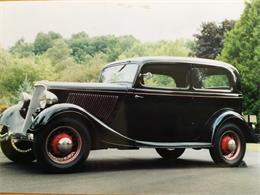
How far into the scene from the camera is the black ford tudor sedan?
11.1 feet

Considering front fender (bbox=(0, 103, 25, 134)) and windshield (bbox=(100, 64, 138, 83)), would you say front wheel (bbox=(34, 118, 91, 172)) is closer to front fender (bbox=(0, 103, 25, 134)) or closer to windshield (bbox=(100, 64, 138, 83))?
front fender (bbox=(0, 103, 25, 134))

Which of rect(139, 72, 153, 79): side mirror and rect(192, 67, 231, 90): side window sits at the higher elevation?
rect(139, 72, 153, 79): side mirror

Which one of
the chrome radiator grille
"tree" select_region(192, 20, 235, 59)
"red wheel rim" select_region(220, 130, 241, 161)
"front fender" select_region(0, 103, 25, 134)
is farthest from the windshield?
"red wheel rim" select_region(220, 130, 241, 161)

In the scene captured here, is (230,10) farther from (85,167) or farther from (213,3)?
(85,167)

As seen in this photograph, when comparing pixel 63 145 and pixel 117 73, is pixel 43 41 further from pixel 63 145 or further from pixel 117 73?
pixel 63 145

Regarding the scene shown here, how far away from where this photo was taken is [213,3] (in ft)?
11.8

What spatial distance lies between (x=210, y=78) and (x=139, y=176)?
1220 mm

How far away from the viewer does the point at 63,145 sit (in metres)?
3.36

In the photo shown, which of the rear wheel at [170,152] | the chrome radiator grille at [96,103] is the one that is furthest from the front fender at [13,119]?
the rear wheel at [170,152]

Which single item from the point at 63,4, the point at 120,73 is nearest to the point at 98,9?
the point at 63,4

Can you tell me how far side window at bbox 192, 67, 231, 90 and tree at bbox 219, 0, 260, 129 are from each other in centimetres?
20

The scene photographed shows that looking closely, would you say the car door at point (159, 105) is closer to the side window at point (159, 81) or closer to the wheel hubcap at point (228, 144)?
the side window at point (159, 81)

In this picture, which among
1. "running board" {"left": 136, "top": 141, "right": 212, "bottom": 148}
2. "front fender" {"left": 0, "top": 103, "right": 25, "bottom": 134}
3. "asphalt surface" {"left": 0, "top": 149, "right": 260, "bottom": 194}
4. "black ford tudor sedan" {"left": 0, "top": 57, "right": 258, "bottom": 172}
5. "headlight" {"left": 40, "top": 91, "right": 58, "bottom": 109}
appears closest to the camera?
"asphalt surface" {"left": 0, "top": 149, "right": 260, "bottom": 194}

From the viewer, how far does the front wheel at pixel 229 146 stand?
3746 millimetres
